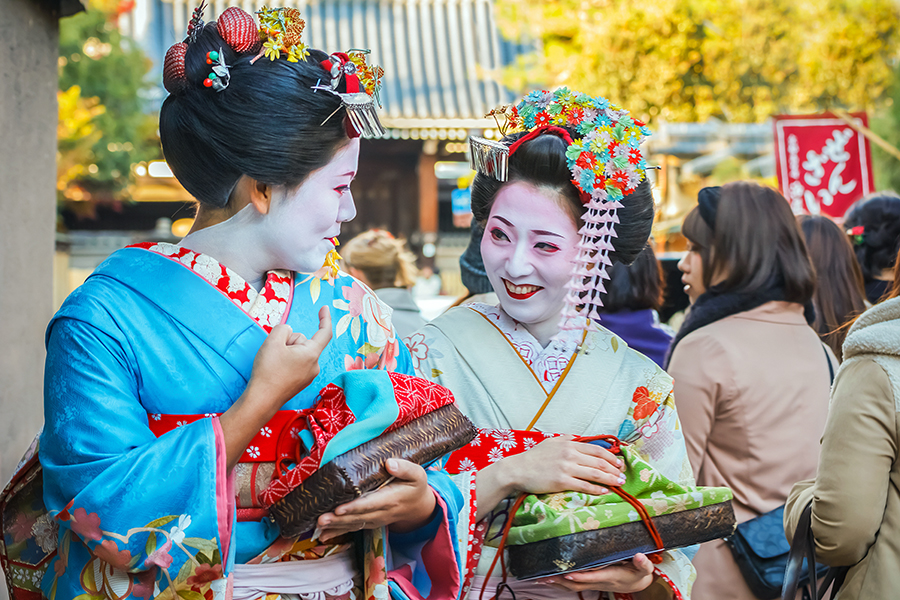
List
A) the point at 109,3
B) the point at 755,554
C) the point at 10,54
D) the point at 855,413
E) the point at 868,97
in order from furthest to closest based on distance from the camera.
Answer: the point at 868,97, the point at 109,3, the point at 10,54, the point at 755,554, the point at 855,413

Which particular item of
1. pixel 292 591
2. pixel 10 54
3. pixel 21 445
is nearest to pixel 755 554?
pixel 292 591

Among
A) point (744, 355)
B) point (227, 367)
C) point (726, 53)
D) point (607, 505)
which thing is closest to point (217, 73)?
point (227, 367)

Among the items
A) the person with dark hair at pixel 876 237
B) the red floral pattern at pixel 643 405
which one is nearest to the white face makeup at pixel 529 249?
the red floral pattern at pixel 643 405

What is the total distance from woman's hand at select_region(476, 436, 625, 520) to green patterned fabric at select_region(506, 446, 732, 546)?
0.03 metres

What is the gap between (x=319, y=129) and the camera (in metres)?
1.83

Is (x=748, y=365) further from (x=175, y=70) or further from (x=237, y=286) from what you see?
(x=175, y=70)

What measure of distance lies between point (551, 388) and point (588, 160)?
64 centimetres

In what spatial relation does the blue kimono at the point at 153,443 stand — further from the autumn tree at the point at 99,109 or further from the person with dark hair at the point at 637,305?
the autumn tree at the point at 99,109

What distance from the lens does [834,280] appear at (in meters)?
4.05

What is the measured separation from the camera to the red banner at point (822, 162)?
23.0 ft

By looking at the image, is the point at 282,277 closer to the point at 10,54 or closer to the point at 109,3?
the point at 10,54

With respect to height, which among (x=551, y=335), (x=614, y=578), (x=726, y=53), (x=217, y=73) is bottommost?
(x=614, y=578)

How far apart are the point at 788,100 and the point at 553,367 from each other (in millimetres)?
10623

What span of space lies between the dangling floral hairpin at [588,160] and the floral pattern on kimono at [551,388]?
0.16 metres
